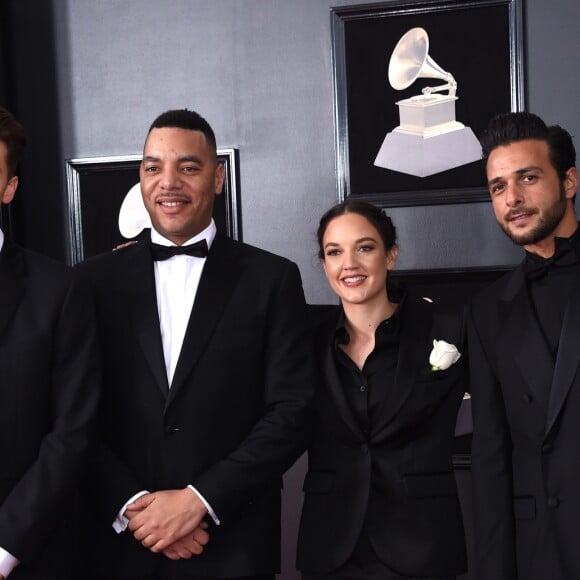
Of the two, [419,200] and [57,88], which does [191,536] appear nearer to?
[419,200]

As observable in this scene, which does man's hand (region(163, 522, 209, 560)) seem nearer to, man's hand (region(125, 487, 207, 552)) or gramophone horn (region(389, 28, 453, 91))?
man's hand (region(125, 487, 207, 552))

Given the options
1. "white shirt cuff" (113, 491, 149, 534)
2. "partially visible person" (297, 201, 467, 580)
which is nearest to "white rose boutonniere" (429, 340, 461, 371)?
"partially visible person" (297, 201, 467, 580)

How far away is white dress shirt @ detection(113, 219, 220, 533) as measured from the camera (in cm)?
251

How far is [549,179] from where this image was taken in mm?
2590

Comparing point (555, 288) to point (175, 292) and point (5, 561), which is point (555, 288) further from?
point (5, 561)

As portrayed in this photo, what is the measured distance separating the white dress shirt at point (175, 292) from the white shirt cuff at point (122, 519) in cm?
30

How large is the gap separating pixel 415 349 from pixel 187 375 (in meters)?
0.65

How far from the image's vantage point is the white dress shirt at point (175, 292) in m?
2.51

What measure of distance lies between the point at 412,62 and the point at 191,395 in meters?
1.93

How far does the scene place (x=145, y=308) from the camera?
2.52 metres

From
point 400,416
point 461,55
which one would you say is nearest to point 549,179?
point 400,416

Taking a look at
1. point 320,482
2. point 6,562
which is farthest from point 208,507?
point 6,562

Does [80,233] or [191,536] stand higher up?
[80,233]

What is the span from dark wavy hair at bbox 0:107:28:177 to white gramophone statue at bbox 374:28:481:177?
178 cm
